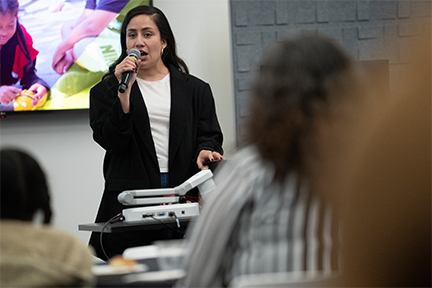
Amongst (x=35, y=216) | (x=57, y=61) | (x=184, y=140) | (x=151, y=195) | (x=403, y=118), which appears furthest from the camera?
(x=57, y=61)

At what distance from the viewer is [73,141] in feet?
10.7

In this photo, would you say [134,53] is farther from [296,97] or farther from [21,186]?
[296,97]

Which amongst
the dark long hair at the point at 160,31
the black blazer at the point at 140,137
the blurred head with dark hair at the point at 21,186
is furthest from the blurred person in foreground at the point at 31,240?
the dark long hair at the point at 160,31

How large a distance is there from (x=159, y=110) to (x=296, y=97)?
4.47ft

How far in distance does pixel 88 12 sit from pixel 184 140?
136 centimetres

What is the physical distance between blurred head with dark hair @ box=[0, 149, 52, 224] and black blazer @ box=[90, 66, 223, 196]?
0.99 m

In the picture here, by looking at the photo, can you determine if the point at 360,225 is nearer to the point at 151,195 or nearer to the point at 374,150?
the point at 374,150

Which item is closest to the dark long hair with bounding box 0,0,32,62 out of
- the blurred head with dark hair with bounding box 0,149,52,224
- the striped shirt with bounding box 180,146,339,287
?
the blurred head with dark hair with bounding box 0,149,52,224

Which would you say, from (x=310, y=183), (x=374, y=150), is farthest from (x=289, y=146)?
(x=374, y=150)

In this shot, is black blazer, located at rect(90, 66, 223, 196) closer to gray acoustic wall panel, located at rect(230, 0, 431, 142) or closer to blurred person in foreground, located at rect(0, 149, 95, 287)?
gray acoustic wall panel, located at rect(230, 0, 431, 142)

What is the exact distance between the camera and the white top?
2.19 metres

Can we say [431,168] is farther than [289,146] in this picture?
No

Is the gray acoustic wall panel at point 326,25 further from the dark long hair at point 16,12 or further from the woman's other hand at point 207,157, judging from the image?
the dark long hair at point 16,12

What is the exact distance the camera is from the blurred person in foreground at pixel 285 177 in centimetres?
91
